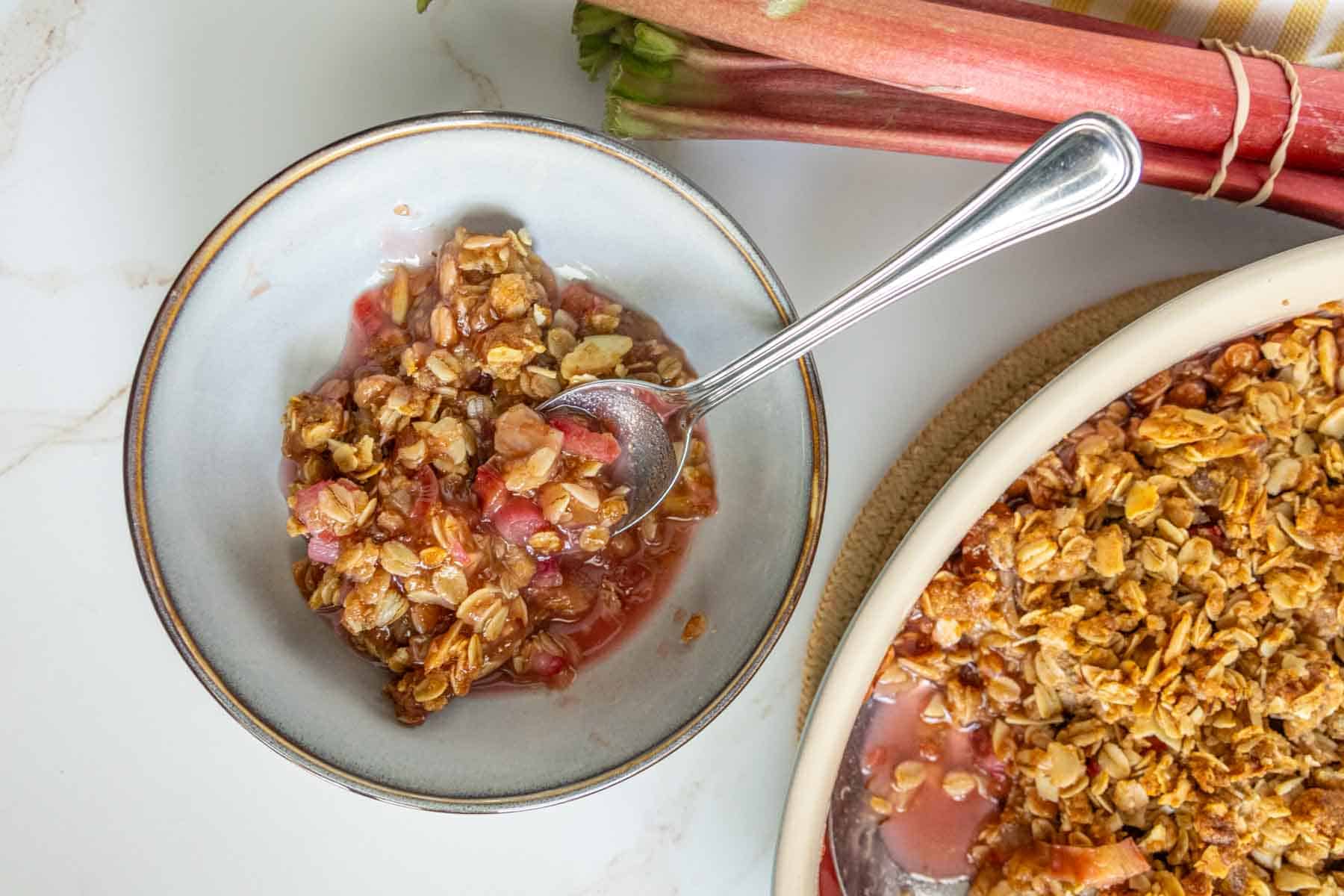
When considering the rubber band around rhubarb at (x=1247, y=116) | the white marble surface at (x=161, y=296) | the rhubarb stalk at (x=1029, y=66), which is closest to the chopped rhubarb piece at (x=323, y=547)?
the white marble surface at (x=161, y=296)

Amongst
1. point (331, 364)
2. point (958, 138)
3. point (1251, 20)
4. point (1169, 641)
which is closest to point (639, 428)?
point (331, 364)

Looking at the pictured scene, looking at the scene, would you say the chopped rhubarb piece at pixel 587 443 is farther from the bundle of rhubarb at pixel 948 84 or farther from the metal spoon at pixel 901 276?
the bundle of rhubarb at pixel 948 84

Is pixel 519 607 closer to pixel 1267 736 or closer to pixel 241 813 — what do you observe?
pixel 241 813

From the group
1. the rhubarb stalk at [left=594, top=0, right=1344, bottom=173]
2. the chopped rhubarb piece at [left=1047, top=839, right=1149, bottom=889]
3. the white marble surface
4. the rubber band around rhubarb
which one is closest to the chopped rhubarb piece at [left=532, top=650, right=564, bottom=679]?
the white marble surface

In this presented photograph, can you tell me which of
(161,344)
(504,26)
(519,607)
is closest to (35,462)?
(161,344)

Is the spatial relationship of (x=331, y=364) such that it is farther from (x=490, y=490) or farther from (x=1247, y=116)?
(x=1247, y=116)
